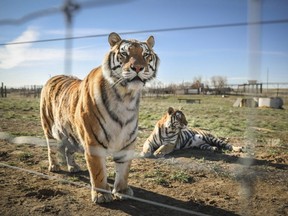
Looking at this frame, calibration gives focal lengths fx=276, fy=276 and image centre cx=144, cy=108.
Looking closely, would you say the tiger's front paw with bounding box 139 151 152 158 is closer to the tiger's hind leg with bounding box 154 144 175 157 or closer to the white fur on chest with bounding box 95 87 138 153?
the tiger's hind leg with bounding box 154 144 175 157

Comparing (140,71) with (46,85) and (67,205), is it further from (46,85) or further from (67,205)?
(46,85)

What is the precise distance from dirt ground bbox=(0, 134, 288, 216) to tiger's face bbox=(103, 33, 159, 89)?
3.30ft

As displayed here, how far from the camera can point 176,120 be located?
522 cm

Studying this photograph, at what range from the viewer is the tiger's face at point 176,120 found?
204 inches

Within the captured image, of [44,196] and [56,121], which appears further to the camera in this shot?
[56,121]

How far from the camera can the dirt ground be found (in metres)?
2.60

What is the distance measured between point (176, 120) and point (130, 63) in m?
2.92

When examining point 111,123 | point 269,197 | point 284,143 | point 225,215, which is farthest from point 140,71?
point 284,143

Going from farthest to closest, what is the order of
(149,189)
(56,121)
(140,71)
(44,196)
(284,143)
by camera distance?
(284,143) < (56,121) < (149,189) < (44,196) < (140,71)

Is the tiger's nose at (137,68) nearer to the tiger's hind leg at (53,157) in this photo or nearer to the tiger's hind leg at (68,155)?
the tiger's hind leg at (68,155)

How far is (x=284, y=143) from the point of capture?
5.86 metres

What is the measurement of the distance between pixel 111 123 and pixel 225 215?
1357 mm

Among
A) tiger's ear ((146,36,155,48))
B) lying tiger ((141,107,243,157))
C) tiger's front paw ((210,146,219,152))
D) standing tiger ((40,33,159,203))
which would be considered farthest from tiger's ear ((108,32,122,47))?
tiger's front paw ((210,146,219,152))

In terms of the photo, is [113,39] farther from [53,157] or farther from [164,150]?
[164,150]
